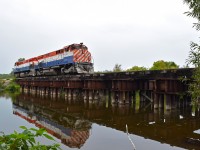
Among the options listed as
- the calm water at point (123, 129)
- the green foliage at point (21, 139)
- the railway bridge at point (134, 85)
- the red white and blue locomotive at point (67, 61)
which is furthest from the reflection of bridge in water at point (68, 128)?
the red white and blue locomotive at point (67, 61)

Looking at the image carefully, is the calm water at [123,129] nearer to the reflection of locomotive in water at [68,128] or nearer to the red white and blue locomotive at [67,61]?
the reflection of locomotive in water at [68,128]

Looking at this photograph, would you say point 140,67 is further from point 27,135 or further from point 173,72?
point 27,135

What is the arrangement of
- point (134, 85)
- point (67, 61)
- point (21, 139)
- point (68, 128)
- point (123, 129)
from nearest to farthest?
point (21, 139)
point (123, 129)
point (68, 128)
point (134, 85)
point (67, 61)

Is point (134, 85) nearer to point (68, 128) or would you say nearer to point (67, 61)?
point (68, 128)

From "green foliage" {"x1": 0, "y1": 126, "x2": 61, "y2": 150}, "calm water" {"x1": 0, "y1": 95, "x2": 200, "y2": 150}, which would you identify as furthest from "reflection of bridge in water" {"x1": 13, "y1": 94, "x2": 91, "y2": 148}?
"green foliage" {"x1": 0, "y1": 126, "x2": 61, "y2": 150}

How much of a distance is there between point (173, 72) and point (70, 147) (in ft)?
27.7

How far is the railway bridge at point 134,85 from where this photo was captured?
16.5 m

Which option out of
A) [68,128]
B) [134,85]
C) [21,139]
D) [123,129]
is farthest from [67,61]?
[21,139]

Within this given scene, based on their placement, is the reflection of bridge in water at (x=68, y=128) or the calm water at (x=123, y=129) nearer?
the calm water at (x=123, y=129)

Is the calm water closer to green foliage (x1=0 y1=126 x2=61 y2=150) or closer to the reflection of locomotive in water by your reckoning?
the reflection of locomotive in water

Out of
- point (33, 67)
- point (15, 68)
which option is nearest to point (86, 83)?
point (33, 67)

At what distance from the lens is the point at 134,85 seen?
2117 cm

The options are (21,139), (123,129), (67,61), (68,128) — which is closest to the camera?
(21,139)

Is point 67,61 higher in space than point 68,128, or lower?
higher
